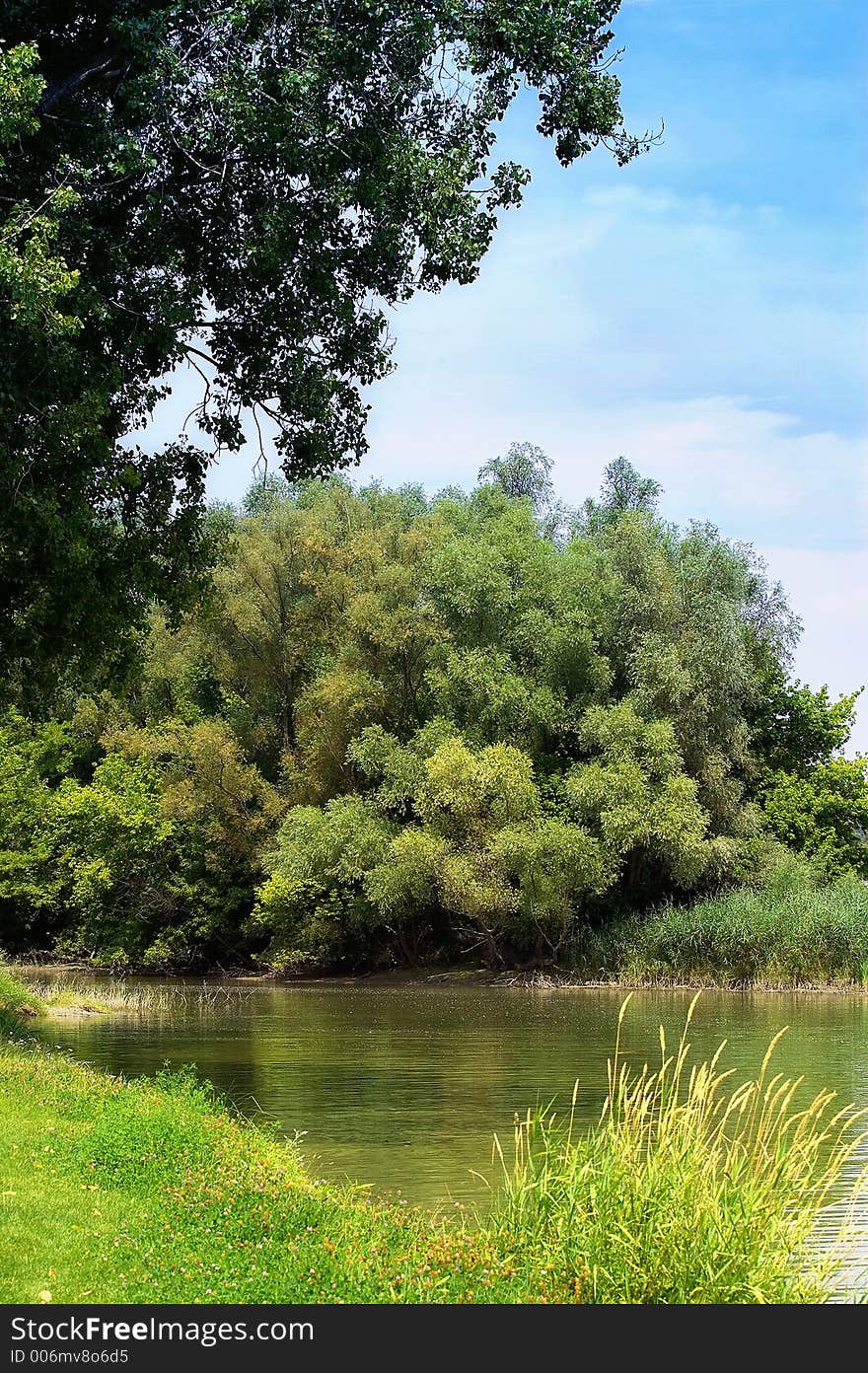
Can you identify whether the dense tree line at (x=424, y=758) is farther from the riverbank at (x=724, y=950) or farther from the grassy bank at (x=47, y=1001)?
the grassy bank at (x=47, y=1001)

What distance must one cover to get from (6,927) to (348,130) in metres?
49.8

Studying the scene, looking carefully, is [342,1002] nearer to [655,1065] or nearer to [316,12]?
[655,1065]

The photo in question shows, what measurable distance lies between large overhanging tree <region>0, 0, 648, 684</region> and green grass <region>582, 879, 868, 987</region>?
26.0 metres

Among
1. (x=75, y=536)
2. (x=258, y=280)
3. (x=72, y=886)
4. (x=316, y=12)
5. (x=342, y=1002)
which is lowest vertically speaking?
(x=342, y=1002)

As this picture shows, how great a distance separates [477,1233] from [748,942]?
33686 millimetres

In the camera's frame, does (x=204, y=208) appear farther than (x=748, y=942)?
No

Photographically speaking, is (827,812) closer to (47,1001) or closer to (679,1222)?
(47,1001)

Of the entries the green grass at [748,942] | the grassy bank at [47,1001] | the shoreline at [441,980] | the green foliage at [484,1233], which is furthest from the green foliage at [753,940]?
the green foliage at [484,1233]

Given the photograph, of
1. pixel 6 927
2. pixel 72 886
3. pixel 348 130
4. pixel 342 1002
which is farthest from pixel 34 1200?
pixel 6 927

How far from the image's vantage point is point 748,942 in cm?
4169

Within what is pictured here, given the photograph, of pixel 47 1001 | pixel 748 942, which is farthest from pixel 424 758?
pixel 47 1001

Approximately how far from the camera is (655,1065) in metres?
23.0

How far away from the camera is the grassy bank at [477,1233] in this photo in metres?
8.21
